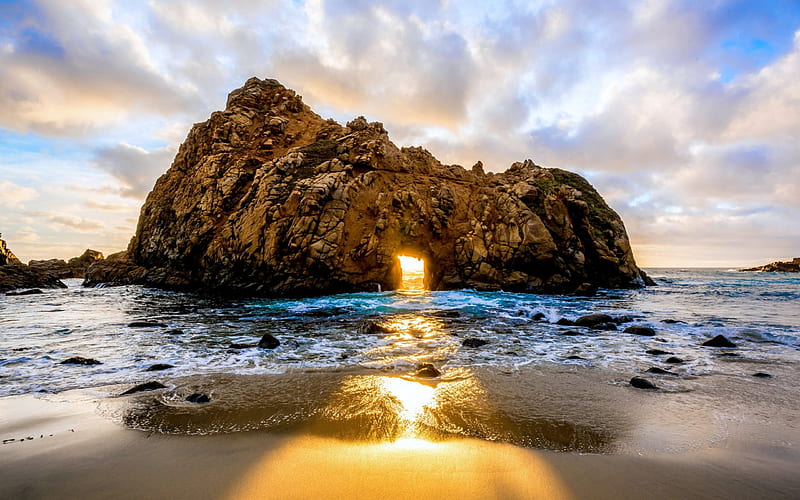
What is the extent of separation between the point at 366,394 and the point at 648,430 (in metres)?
4.57

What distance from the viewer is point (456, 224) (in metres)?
37.4

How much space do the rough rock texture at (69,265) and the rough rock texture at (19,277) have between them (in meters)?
15.5

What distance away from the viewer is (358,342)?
1202cm

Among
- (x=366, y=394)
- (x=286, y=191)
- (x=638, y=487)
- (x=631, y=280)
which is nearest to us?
(x=638, y=487)

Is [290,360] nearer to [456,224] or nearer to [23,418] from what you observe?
[23,418]

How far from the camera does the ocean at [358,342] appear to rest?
28.0ft

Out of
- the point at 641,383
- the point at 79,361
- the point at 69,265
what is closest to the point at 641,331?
the point at 641,383

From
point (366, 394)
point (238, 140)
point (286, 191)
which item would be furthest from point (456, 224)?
point (366, 394)

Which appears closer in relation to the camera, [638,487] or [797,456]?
[638,487]

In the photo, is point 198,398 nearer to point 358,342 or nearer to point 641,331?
point 358,342

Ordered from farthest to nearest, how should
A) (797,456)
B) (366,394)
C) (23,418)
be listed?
(366,394), (23,418), (797,456)

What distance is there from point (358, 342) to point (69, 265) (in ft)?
240

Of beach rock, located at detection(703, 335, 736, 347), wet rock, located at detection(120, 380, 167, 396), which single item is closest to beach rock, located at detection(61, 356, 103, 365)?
wet rock, located at detection(120, 380, 167, 396)

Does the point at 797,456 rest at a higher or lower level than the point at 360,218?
lower
